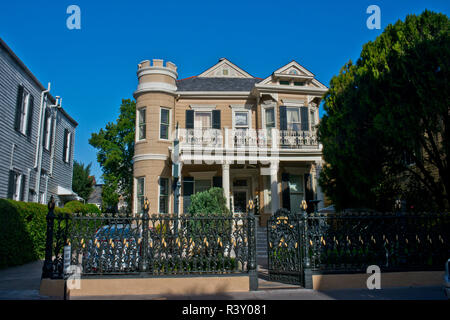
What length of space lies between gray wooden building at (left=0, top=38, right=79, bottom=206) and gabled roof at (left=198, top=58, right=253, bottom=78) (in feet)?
29.7

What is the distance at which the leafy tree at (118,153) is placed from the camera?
91.6 feet

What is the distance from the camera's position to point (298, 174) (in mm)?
17875

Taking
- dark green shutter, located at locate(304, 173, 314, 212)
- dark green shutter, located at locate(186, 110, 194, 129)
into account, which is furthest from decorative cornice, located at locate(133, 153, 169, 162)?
dark green shutter, located at locate(304, 173, 314, 212)

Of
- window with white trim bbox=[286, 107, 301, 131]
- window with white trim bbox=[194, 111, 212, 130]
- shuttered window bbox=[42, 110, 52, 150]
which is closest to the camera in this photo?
window with white trim bbox=[286, 107, 301, 131]

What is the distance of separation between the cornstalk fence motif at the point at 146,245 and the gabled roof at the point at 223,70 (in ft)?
49.2

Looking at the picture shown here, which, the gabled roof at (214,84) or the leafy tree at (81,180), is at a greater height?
the gabled roof at (214,84)

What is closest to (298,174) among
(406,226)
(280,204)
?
(280,204)

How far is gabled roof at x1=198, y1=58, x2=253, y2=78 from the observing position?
21031 mm

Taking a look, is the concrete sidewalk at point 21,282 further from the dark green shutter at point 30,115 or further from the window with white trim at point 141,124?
the window with white trim at point 141,124

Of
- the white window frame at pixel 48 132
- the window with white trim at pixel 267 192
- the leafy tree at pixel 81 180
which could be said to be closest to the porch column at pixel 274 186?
the window with white trim at pixel 267 192

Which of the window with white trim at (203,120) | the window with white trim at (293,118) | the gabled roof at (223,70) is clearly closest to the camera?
the window with white trim at (293,118)

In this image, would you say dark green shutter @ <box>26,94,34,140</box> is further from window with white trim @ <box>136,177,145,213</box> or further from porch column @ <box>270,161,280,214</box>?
porch column @ <box>270,161,280,214</box>
